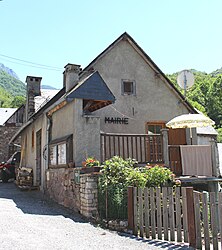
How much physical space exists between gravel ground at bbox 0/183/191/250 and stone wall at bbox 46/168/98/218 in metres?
0.35

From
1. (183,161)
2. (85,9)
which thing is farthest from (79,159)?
(85,9)

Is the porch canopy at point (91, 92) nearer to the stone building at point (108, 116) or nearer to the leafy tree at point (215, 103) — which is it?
the stone building at point (108, 116)

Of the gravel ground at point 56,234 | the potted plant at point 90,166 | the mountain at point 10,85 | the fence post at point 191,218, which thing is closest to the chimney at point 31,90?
the gravel ground at point 56,234

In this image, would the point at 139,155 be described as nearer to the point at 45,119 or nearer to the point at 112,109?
the point at 112,109

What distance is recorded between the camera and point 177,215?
6.55 metres

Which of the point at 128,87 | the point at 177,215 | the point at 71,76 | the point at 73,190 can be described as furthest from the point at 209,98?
the point at 177,215

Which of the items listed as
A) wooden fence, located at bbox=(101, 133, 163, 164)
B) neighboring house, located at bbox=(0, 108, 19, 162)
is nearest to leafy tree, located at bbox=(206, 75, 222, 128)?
neighboring house, located at bbox=(0, 108, 19, 162)

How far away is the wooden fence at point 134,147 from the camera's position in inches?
415

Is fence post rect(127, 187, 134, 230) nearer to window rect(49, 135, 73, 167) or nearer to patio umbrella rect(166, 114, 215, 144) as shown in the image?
window rect(49, 135, 73, 167)

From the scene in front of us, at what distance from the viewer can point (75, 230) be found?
730 cm

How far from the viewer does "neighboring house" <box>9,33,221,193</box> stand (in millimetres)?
10305

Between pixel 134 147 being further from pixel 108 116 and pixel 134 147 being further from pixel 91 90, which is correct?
pixel 108 116

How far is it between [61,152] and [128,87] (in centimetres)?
521

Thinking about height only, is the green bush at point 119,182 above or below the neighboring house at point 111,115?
below
